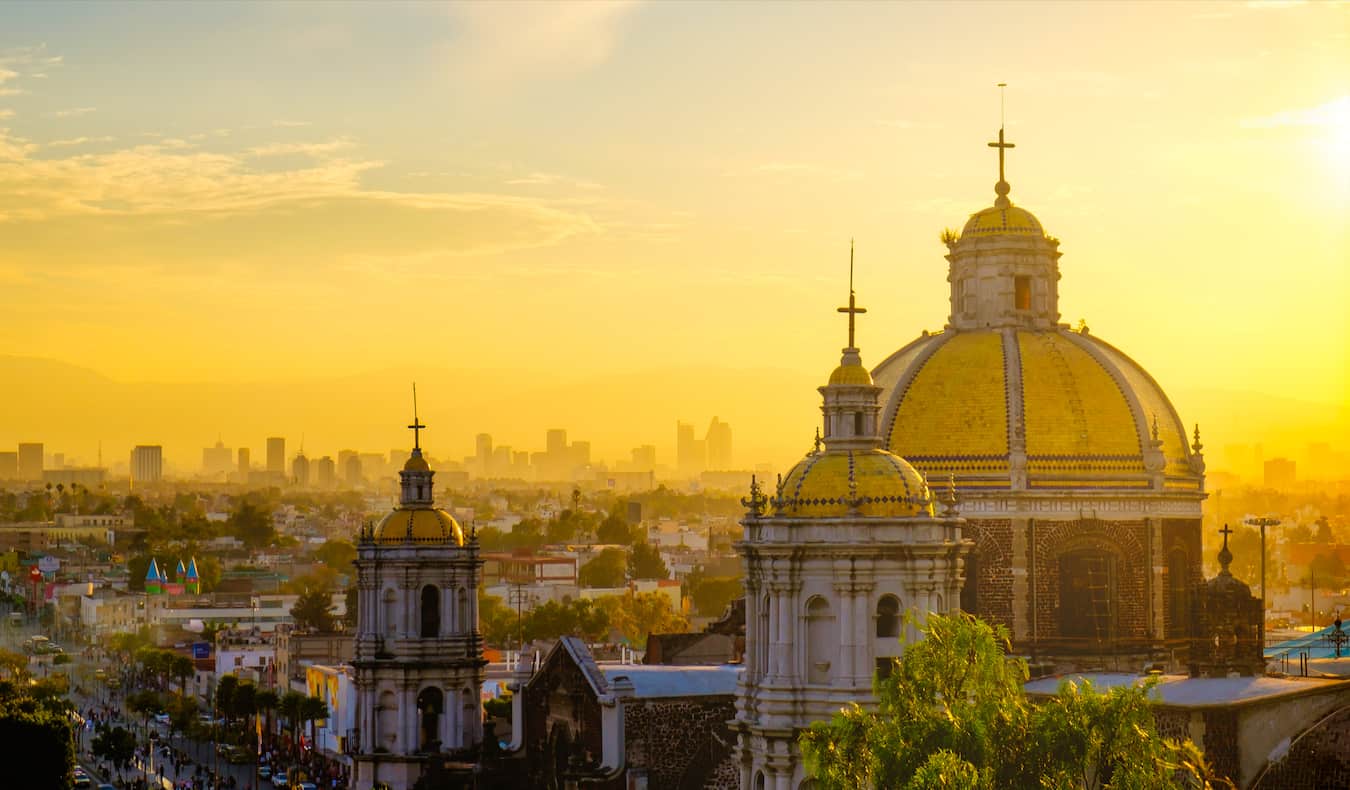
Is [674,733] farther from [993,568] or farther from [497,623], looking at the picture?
[497,623]

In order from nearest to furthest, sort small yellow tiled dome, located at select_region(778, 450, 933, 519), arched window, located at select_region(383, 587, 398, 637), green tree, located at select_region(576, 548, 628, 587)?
small yellow tiled dome, located at select_region(778, 450, 933, 519) → arched window, located at select_region(383, 587, 398, 637) → green tree, located at select_region(576, 548, 628, 587)

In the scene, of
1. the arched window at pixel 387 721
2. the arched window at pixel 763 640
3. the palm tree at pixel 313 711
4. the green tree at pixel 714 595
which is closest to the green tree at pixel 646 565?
the green tree at pixel 714 595

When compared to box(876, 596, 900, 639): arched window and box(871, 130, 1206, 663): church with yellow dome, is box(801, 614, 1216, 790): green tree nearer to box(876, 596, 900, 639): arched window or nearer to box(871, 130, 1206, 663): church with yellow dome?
box(876, 596, 900, 639): arched window

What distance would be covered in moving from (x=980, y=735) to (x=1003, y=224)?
76.1 ft

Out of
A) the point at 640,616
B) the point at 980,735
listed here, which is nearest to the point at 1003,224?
the point at 980,735

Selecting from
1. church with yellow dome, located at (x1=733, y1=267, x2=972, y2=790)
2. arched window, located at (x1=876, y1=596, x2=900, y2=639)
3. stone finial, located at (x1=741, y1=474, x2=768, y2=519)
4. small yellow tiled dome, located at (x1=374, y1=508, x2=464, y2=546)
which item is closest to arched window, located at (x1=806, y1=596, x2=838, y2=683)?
church with yellow dome, located at (x1=733, y1=267, x2=972, y2=790)

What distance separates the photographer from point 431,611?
66.3 metres

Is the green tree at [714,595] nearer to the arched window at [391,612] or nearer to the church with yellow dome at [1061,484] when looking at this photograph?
the arched window at [391,612]

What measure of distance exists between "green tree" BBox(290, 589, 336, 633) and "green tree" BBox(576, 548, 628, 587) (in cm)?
3099

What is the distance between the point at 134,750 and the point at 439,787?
131ft

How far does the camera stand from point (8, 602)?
545ft

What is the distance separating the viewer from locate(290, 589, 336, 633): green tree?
5349 inches

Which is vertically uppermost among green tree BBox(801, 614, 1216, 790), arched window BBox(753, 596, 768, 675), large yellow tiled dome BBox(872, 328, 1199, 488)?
large yellow tiled dome BBox(872, 328, 1199, 488)

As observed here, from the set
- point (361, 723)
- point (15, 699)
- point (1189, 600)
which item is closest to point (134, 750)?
point (15, 699)
